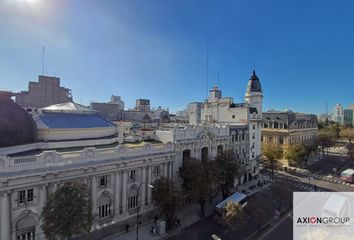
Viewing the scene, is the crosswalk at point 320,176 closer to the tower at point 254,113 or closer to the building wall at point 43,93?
the tower at point 254,113

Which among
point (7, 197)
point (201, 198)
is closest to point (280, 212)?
point (201, 198)

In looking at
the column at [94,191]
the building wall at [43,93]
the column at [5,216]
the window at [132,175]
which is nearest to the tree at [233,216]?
the window at [132,175]

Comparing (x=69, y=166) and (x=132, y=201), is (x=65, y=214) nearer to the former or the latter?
(x=69, y=166)

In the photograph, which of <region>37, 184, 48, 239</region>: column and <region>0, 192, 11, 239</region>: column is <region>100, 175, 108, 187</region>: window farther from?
<region>0, 192, 11, 239</region>: column

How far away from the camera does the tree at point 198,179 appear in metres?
39.7

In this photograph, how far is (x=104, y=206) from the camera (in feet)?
111

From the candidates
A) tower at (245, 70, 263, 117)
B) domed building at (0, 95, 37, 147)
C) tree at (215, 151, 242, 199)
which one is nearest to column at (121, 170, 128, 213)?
domed building at (0, 95, 37, 147)

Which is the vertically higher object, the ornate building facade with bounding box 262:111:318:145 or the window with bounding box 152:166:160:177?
the ornate building facade with bounding box 262:111:318:145

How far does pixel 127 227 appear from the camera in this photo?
34969 mm

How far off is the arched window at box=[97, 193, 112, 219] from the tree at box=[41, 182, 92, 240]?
8.23 metres

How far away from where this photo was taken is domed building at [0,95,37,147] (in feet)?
96.0

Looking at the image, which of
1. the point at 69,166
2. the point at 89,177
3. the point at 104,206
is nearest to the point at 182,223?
the point at 104,206

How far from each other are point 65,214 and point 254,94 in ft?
194

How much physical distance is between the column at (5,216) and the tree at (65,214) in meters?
4.13
